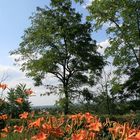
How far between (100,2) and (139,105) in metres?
12.8

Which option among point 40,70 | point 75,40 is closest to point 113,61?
point 75,40

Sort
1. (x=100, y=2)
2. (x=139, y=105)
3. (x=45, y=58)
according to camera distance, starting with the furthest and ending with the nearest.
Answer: (x=139, y=105) < (x=45, y=58) < (x=100, y=2)

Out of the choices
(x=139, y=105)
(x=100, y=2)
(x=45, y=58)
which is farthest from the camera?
(x=139, y=105)

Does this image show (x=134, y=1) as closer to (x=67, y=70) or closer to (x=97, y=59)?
(x=97, y=59)

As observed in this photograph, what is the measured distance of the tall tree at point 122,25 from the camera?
34.7 meters

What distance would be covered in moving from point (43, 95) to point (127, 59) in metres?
8.53

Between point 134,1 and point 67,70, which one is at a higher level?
point 134,1

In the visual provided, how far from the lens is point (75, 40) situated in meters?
37.2

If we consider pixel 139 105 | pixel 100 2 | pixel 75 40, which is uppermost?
pixel 100 2

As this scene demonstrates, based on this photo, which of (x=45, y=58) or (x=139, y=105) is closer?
(x=45, y=58)

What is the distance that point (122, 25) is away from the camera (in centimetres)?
3703

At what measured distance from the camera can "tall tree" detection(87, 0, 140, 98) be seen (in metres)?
34.7

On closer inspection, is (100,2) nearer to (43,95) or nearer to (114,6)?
(114,6)

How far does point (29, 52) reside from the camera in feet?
128
